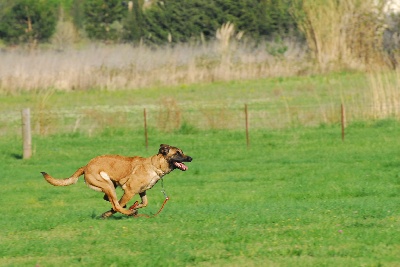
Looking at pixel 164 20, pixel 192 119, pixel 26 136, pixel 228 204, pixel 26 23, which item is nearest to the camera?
pixel 228 204

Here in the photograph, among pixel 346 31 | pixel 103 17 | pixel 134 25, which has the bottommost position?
pixel 346 31

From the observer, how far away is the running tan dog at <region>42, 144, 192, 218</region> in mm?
13008

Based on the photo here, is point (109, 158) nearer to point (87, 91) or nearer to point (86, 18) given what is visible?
point (87, 91)

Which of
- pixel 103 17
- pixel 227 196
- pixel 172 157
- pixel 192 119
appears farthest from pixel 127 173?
pixel 103 17

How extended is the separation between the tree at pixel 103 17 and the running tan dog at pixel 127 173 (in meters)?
46.0

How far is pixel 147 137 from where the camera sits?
2653cm

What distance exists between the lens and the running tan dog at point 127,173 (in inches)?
512

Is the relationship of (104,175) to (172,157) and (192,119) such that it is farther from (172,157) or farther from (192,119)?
(192,119)

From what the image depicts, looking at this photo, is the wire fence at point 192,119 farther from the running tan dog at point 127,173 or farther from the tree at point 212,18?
the tree at point 212,18

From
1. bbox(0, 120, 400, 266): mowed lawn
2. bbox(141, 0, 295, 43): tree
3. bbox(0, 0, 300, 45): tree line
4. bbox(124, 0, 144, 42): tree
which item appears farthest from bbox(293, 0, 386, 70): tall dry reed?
bbox(124, 0, 144, 42): tree

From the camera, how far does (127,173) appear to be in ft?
43.0

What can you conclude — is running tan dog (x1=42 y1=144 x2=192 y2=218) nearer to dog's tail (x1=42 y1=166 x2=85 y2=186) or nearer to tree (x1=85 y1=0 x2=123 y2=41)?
dog's tail (x1=42 y1=166 x2=85 y2=186)

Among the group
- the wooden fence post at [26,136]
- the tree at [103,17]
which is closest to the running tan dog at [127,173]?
the wooden fence post at [26,136]

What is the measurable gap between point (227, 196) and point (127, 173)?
446 centimetres
